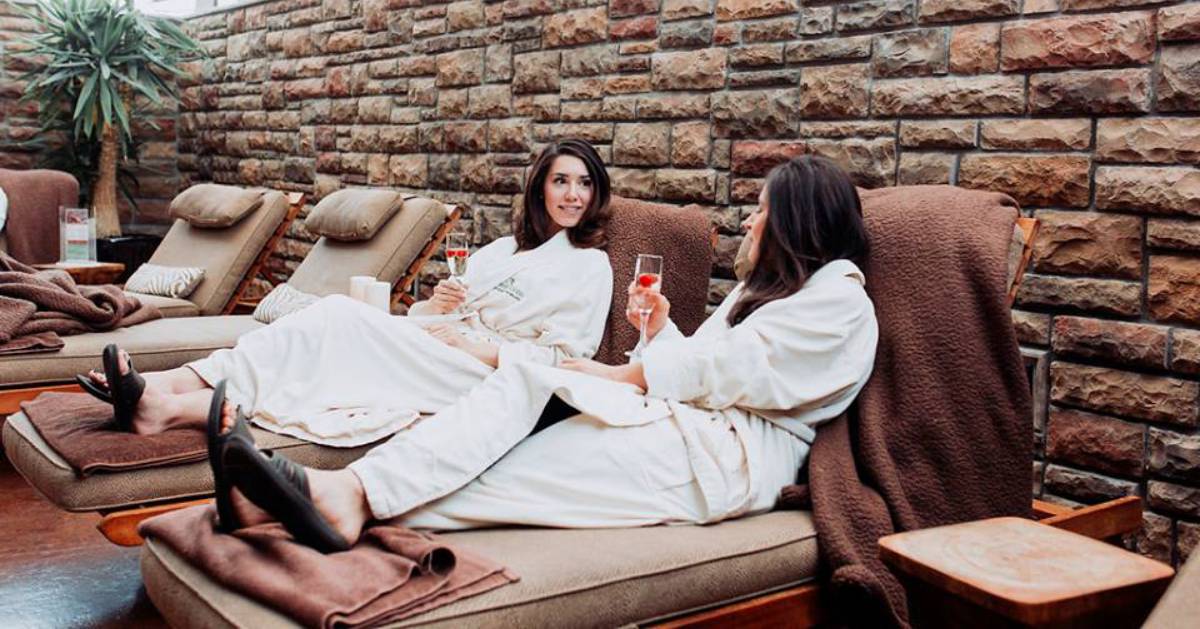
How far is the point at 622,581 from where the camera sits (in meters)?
1.82

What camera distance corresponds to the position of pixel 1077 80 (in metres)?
2.84

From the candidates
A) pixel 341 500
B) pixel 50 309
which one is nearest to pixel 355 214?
pixel 50 309

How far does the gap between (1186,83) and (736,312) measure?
1.25 meters

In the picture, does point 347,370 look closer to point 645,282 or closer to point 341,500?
point 645,282

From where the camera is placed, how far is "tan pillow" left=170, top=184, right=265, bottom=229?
16.6 feet

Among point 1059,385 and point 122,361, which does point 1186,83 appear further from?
point 122,361

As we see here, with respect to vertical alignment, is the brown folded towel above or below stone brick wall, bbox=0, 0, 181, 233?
below

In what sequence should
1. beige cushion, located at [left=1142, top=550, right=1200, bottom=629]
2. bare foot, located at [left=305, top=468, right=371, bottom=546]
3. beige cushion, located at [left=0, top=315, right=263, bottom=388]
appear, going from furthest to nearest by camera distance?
1. beige cushion, located at [left=0, top=315, right=263, bottom=388]
2. bare foot, located at [left=305, top=468, right=371, bottom=546]
3. beige cushion, located at [left=1142, top=550, right=1200, bottom=629]

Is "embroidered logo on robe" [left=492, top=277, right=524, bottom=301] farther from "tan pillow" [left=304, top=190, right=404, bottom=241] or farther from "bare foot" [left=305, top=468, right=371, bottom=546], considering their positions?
"bare foot" [left=305, top=468, right=371, bottom=546]

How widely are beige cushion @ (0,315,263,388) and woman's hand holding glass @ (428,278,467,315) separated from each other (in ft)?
3.41

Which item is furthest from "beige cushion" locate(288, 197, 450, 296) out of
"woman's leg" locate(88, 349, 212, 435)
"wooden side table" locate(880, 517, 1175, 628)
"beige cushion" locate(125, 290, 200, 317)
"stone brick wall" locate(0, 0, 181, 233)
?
"stone brick wall" locate(0, 0, 181, 233)

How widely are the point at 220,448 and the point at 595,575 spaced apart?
64 cm

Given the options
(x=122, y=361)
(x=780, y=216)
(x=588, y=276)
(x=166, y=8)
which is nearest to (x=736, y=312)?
(x=780, y=216)

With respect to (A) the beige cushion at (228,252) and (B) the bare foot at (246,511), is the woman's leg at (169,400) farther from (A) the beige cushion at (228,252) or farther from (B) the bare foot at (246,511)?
(A) the beige cushion at (228,252)
